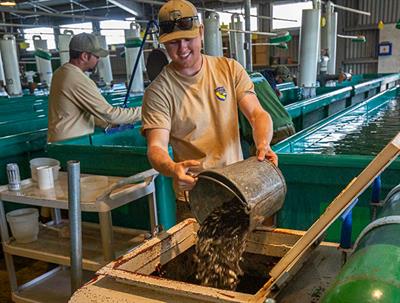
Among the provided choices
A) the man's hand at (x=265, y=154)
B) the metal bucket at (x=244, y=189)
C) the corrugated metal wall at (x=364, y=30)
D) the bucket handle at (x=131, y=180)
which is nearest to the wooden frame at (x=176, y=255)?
the metal bucket at (x=244, y=189)

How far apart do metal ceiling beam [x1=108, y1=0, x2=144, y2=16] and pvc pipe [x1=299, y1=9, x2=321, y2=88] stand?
366 inches

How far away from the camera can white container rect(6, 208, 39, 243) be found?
2.03 m

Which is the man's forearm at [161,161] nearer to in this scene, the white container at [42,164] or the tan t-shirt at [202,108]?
the tan t-shirt at [202,108]

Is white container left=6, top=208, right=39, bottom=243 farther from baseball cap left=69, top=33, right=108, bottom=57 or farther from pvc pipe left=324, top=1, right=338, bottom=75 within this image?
pvc pipe left=324, top=1, right=338, bottom=75

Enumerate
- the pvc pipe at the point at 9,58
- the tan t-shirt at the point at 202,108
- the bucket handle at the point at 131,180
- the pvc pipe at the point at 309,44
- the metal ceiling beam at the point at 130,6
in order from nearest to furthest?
1. the tan t-shirt at the point at 202,108
2. the bucket handle at the point at 131,180
3. the pvc pipe at the point at 309,44
4. the pvc pipe at the point at 9,58
5. the metal ceiling beam at the point at 130,6

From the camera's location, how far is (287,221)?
6.24ft

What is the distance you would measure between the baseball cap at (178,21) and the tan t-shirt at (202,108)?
0.52 feet

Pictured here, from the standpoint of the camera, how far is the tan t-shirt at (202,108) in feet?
5.04

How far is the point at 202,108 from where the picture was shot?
155 cm

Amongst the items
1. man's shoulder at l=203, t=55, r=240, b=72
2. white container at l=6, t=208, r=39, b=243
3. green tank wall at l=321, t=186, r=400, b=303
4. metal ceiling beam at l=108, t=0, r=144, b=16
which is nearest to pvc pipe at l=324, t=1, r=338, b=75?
man's shoulder at l=203, t=55, r=240, b=72

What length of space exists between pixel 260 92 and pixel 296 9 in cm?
1006

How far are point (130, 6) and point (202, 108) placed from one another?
12171 mm

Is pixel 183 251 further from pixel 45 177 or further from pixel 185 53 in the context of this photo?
pixel 45 177

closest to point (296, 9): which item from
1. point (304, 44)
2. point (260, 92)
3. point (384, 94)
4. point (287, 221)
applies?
point (384, 94)
